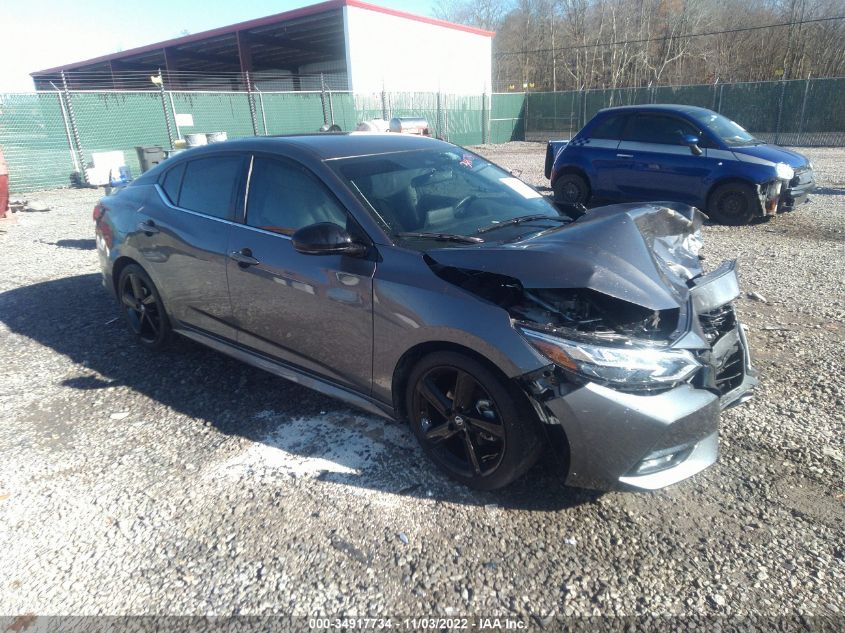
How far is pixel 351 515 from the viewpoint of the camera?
2754mm

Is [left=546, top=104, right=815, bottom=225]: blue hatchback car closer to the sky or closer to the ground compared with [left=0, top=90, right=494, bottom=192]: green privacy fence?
closer to the ground

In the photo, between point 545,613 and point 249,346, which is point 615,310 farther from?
point 249,346

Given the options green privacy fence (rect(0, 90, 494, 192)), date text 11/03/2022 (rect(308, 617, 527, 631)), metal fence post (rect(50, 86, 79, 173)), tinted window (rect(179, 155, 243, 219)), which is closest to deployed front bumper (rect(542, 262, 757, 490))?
date text 11/03/2022 (rect(308, 617, 527, 631))

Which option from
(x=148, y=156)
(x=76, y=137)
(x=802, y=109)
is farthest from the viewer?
(x=802, y=109)

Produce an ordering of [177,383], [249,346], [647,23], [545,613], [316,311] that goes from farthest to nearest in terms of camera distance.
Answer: [647,23] < [177,383] < [249,346] < [316,311] < [545,613]

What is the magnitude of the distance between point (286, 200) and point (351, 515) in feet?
6.12

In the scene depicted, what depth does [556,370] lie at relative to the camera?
2.42m

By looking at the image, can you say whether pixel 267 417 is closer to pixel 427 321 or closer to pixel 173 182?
pixel 427 321

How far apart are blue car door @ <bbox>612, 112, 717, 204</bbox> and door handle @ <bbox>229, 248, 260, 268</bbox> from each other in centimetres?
743

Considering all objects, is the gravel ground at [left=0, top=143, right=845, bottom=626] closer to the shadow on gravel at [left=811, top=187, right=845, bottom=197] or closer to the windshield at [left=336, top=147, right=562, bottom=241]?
the windshield at [left=336, top=147, right=562, bottom=241]

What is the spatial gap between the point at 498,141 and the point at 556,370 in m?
28.8

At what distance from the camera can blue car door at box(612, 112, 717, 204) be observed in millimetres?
8820

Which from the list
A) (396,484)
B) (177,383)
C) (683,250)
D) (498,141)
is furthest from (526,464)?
(498,141)

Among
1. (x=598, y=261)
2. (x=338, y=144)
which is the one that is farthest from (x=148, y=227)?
(x=598, y=261)
